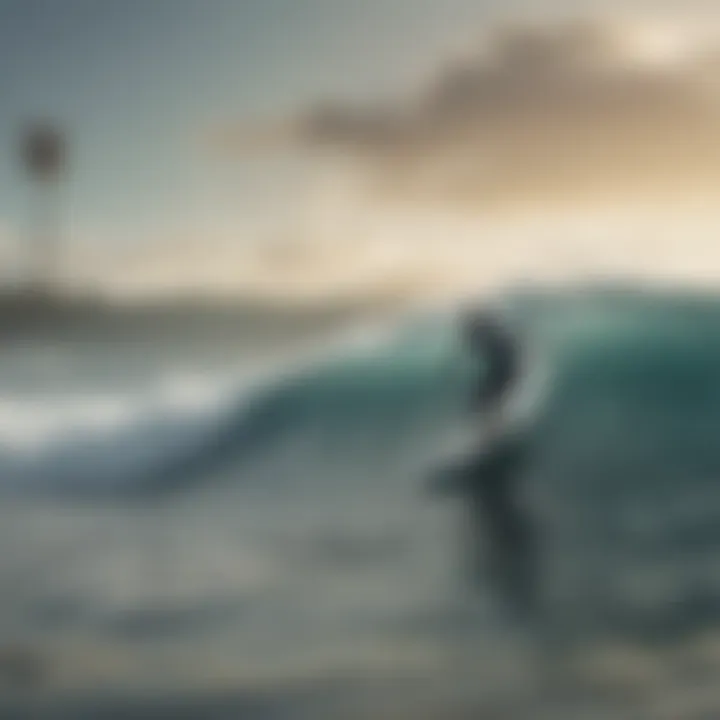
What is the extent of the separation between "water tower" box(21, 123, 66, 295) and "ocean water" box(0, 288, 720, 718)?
161 mm

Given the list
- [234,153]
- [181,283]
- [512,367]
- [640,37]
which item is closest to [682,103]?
Answer: [640,37]

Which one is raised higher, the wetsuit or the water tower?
the water tower

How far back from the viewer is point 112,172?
5.83ft

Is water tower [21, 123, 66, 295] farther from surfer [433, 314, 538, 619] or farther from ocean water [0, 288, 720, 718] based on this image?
surfer [433, 314, 538, 619]

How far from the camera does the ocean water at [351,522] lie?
167cm

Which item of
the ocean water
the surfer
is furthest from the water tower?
the surfer

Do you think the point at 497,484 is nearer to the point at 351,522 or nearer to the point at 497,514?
the point at 497,514

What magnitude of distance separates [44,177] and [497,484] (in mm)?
838

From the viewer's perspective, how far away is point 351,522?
174 cm

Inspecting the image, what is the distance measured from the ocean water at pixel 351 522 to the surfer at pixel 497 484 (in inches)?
1.0

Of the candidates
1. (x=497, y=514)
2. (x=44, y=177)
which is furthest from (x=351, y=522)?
(x=44, y=177)

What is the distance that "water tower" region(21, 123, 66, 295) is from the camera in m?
1.77

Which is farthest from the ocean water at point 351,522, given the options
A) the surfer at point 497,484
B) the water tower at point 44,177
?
the water tower at point 44,177

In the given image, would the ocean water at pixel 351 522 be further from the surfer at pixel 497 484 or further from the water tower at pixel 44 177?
the water tower at pixel 44 177
